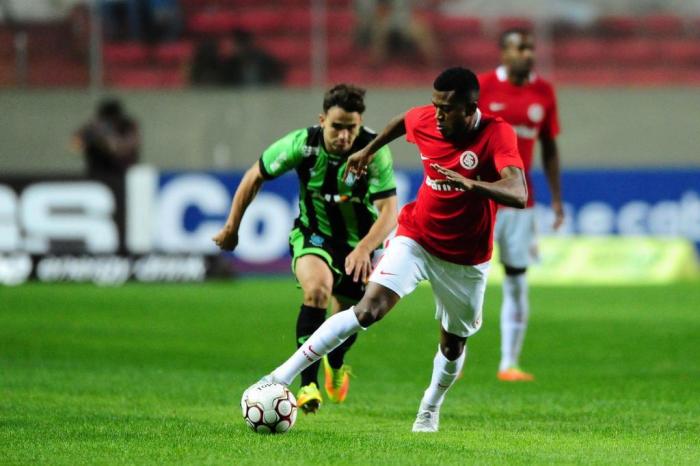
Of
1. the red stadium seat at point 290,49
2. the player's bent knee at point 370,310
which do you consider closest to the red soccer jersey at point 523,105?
the player's bent knee at point 370,310

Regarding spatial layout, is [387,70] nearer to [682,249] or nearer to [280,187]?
[280,187]

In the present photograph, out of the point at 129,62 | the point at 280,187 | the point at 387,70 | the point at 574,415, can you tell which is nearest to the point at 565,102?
the point at 387,70

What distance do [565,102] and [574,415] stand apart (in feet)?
49.5

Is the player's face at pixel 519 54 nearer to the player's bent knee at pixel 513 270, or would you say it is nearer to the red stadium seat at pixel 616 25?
the player's bent knee at pixel 513 270

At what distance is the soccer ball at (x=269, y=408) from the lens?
756cm

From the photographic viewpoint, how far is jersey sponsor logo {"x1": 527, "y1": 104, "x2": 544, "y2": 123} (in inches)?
439

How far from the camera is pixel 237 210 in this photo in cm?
870

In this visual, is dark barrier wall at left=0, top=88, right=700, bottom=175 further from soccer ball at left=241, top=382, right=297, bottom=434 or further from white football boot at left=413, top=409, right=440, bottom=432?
soccer ball at left=241, top=382, right=297, bottom=434

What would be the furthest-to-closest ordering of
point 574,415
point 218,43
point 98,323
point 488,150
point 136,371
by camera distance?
1. point 218,43
2. point 98,323
3. point 136,371
4. point 574,415
5. point 488,150

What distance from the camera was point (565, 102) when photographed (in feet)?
76.9

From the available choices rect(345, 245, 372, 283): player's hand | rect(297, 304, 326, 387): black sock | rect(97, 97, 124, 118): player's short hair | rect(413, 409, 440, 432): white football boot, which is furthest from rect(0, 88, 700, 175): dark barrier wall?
rect(413, 409, 440, 432): white football boot

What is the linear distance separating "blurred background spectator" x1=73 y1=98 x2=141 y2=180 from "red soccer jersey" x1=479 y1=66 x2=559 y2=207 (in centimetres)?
1156

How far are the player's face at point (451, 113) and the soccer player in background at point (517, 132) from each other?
12.0ft

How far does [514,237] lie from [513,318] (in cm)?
63
